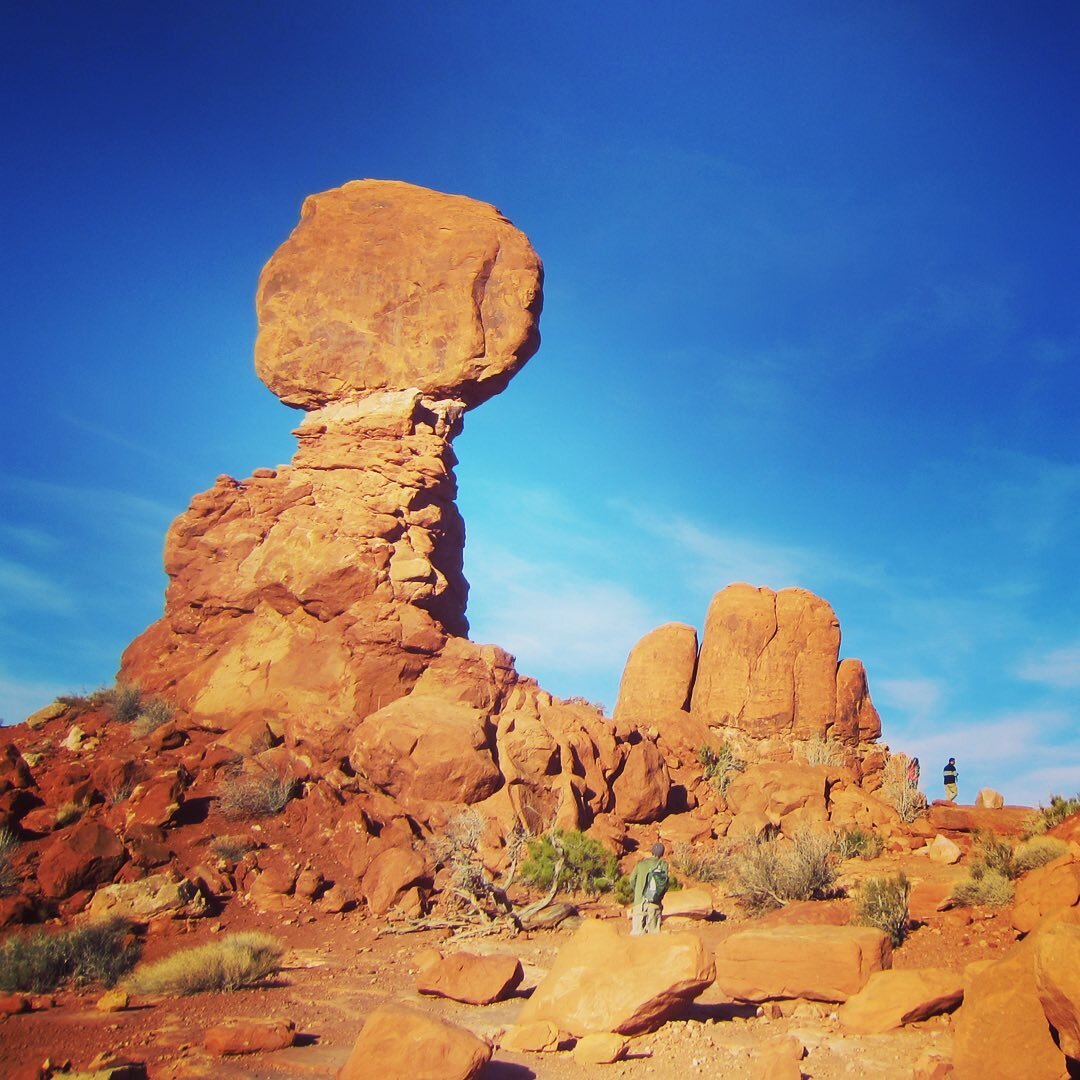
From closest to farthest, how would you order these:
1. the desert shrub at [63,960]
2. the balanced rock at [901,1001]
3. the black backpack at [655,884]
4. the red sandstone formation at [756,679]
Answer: the balanced rock at [901,1001] → the desert shrub at [63,960] → the black backpack at [655,884] → the red sandstone formation at [756,679]

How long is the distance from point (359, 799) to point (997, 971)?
13936 millimetres

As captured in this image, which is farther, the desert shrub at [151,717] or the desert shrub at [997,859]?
the desert shrub at [151,717]

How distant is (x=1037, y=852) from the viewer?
11.7 meters

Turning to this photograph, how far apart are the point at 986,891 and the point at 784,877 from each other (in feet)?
12.7

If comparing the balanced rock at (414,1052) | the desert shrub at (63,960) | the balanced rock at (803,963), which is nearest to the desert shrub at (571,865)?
the desert shrub at (63,960)

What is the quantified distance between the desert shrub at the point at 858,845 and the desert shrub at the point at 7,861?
645 inches

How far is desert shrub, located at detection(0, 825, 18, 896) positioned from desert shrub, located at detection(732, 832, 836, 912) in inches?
502

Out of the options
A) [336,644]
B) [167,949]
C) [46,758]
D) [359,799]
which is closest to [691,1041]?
[167,949]

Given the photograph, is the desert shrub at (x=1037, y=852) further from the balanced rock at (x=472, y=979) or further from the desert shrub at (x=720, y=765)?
the desert shrub at (x=720, y=765)

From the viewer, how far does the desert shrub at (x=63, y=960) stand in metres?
9.73

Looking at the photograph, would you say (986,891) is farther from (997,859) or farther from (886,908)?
(886,908)

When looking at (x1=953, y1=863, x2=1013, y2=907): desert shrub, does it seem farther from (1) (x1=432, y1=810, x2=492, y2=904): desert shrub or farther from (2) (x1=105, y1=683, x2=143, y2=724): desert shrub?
(2) (x1=105, y1=683, x2=143, y2=724): desert shrub

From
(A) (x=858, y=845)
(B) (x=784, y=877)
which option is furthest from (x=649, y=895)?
(A) (x=858, y=845)

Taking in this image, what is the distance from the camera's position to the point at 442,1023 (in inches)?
249
